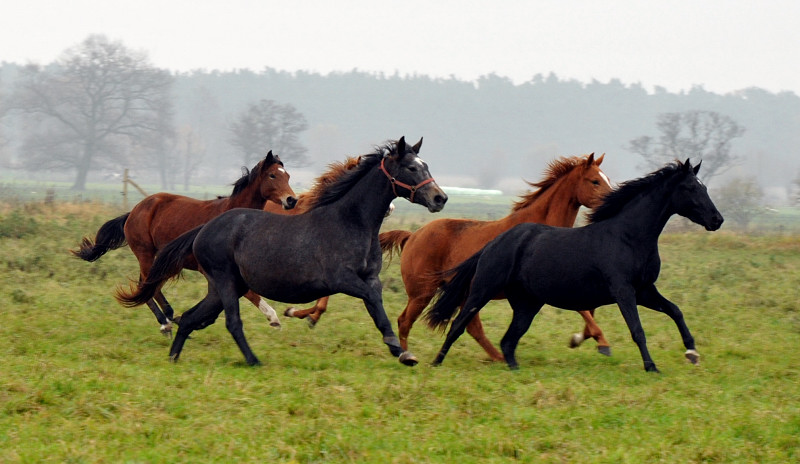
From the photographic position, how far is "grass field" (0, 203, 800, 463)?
16.7 feet

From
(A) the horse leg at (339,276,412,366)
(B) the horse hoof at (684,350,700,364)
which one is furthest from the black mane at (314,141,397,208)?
(B) the horse hoof at (684,350,700,364)

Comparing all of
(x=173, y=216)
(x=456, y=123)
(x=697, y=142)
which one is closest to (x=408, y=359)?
(x=173, y=216)

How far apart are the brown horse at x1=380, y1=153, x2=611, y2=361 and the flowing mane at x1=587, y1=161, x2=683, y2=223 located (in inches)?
30.6

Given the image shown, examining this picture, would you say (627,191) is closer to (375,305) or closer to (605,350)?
(605,350)

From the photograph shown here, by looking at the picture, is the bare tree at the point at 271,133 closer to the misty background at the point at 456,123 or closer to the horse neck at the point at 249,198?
the misty background at the point at 456,123

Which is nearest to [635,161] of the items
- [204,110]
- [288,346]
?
[204,110]

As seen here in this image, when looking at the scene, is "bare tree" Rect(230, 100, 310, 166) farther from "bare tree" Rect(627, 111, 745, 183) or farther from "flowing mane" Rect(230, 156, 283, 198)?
"flowing mane" Rect(230, 156, 283, 198)

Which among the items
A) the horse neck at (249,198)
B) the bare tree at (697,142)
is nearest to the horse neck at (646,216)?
the horse neck at (249,198)

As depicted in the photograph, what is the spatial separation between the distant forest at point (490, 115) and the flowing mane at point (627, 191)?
109181 mm

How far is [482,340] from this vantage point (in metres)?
8.63

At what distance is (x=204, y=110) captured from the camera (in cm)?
11381

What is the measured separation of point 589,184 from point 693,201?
1.35m

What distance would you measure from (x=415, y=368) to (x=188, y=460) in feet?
10.3

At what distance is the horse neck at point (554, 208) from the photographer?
8.98m
